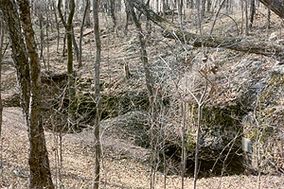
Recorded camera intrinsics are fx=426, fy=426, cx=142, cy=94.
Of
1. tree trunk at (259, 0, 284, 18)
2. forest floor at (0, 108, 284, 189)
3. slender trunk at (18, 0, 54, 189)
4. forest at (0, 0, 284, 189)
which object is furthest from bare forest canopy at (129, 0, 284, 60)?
forest floor at (0, 108, 284, 189)

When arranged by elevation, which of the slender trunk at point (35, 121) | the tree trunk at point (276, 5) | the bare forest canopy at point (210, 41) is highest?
the tree trunk at point (276, 5)

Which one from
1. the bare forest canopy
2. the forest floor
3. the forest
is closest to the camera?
the bare forest canopy

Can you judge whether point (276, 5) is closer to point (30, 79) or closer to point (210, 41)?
point (210, 41)

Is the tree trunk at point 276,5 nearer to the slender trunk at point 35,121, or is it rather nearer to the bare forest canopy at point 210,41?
the bare forest canopy at point 210,41

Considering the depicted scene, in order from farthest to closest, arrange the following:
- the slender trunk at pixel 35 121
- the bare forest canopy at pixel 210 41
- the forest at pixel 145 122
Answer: the forest at pixel 145 122 → the slender trunk at pixel 35 121 → the bare forest canopy at pixel 210 41

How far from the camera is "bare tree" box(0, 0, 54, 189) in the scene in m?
6.42

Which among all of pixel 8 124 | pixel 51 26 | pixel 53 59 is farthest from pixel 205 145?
pixel 51 26

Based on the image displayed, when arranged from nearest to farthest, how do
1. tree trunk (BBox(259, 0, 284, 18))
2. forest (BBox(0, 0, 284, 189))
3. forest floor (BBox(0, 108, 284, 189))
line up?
1. tree trunk (BBox(259, 0, 284, 18))
2. forest (BBox(0, 0, 284, 189))
3. forest floor (BBox(0, 108, 284, 189))

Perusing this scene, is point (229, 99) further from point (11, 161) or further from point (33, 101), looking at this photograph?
point (33, 101)

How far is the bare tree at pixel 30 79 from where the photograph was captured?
6422 millimetres

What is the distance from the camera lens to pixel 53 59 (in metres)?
26.6

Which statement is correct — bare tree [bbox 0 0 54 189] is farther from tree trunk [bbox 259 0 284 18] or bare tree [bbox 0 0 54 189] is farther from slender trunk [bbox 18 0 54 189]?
tree trunk [bbox 259 0 284 18]

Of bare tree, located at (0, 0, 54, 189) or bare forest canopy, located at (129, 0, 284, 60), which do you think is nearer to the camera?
bare forest canopy, located at (129, 0, 284, 60)

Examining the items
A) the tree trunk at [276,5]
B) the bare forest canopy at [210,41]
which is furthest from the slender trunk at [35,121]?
the tree trunk at [276,5]
